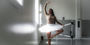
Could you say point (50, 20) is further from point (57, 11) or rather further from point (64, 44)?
point (57, 11)

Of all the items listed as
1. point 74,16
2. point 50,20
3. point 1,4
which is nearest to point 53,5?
point 74,16

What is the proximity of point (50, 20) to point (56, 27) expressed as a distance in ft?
0.75

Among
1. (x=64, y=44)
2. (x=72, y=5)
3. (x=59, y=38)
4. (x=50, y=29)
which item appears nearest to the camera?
(x=50, y=29)

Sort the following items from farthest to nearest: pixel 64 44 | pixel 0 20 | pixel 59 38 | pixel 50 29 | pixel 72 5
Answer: pixel 72 5 < pixel 59 38 < pixel 64 44 < pixel 50 29 < pixel 0 20

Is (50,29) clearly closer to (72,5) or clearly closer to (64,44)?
(64,44)

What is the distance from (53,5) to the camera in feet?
14.2

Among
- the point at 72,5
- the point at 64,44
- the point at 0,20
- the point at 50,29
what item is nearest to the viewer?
the point at 0,20

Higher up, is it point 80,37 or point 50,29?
point 50,29

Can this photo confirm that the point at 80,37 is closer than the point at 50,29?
No

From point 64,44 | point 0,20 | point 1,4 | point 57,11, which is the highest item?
point 57,11

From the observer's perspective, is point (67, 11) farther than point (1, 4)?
Yes

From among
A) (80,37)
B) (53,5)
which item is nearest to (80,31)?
(80,37)

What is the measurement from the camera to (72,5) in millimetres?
4871

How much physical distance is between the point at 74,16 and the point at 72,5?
1.52 feet
